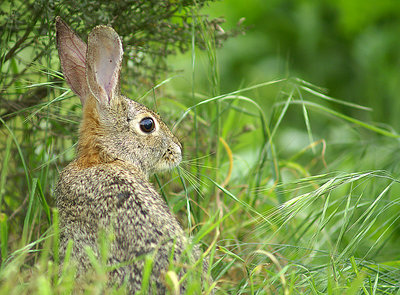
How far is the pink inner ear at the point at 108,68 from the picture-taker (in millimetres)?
3381

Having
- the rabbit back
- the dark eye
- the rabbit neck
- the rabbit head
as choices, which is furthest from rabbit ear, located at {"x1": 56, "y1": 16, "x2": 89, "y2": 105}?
the rabbit back

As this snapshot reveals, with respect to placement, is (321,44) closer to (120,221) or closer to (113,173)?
(113,173)

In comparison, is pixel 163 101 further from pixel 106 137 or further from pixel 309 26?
pixel 309 26

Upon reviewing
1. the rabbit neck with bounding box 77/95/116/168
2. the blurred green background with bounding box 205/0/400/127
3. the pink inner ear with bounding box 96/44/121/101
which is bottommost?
the blurred green background with bounding box 205/0/400/127

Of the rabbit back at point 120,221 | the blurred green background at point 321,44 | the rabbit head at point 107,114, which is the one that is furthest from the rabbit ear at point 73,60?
the blurred green background at point 321,44

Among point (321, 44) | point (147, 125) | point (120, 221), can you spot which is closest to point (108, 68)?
point (147, 125)

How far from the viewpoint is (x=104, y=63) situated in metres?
3.43

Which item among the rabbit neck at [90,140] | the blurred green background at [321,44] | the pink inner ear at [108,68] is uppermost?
the pink inner ear at [108,68]

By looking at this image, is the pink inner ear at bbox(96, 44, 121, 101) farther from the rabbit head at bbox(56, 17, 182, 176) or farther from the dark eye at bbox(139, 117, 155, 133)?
the dark eye at bbox(139, 117, 155, 133)

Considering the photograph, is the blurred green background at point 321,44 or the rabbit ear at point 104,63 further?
the blurred green background at point 321,44

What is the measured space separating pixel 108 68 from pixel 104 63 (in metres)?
0.04

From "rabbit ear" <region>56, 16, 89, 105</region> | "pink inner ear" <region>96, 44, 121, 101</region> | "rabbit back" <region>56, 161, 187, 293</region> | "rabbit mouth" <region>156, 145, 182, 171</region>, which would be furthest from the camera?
"rabbit mouth" <region>156, 145, 182, 171</region>

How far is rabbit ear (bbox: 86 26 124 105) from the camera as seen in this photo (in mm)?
3270

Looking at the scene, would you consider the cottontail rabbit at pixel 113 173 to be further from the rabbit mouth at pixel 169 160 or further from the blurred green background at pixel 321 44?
the blurred green background at pixel 321 44
